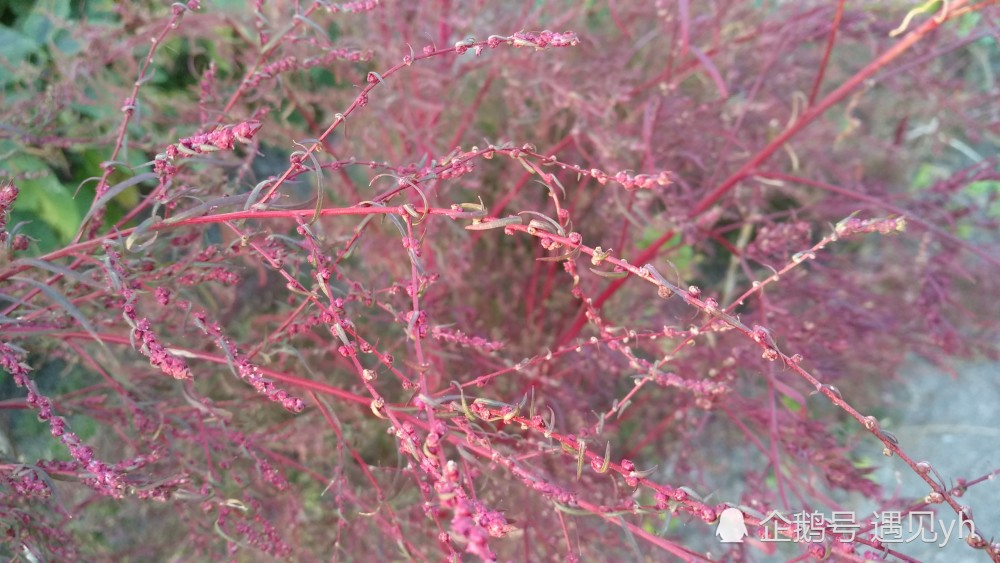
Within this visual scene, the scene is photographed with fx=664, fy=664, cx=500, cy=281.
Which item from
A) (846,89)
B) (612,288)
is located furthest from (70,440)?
(846,89)

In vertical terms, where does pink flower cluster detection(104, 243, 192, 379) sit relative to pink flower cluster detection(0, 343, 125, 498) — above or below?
above

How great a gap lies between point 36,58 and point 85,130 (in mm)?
358

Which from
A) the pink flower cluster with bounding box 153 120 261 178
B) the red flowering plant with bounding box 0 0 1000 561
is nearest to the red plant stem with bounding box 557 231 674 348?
the red flowering plant with bounding box 0 0 1000 561

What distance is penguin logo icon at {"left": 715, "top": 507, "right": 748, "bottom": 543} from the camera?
2.17ft

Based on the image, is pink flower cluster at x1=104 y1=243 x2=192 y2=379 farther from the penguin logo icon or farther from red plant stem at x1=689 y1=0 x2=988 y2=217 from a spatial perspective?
red plant stem at x1=689 y1=0 x2=988 y2=217

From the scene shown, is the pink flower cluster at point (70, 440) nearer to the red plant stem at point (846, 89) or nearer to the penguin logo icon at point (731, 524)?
the penguin logo icon at point (731, 524)

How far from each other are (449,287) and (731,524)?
37.3 inches

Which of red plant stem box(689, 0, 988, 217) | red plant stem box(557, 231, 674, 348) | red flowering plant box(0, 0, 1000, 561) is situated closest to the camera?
red flowering plant box(0, 0, 1000, 561)

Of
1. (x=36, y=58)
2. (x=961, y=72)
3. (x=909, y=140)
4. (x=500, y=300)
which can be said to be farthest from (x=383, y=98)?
(x=961, y=72)

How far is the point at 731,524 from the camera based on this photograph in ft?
2.24

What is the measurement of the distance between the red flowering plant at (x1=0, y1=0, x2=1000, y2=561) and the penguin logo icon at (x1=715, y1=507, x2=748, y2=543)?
0.04ft

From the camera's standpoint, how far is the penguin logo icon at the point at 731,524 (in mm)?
660

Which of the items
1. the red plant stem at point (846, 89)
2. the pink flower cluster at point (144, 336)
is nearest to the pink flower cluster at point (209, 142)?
the pink flower cluster at point (144, 336)

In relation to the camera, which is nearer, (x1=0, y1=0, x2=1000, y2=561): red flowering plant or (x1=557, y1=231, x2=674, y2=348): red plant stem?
(x1=0, y1=0, x2=1000, y2=561): red flowering plant
